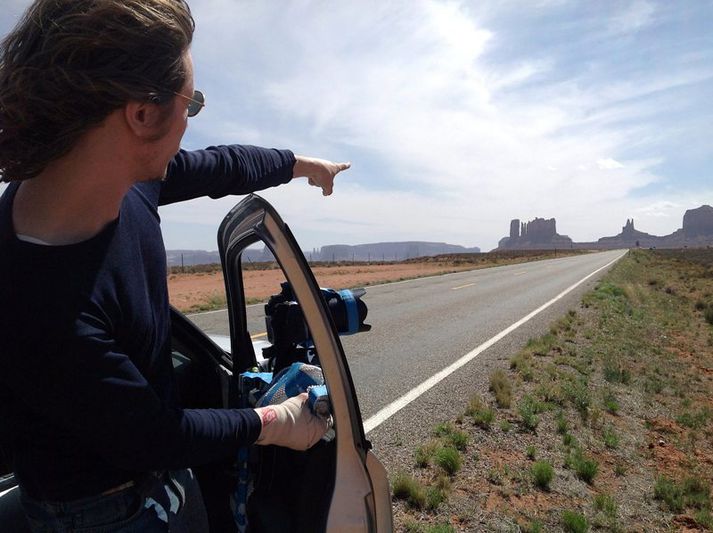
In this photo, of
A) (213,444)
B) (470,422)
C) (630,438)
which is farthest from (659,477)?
(213,444)

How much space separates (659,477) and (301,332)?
3.70 metres

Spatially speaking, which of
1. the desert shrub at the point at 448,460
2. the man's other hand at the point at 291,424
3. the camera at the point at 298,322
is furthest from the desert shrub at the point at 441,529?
the man's other hand at the point at 291,424

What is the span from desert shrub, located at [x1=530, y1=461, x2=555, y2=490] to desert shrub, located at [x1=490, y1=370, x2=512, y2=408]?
1446mm

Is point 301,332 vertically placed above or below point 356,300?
below

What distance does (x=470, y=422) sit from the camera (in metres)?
4.97

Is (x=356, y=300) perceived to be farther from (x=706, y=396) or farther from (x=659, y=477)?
(x=706, y=396)

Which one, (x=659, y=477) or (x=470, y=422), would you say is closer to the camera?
(x=659, y=477)

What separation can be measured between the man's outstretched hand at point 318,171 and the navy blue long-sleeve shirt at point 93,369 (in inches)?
29.2

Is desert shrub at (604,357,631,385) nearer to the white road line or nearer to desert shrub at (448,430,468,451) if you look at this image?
the white road line

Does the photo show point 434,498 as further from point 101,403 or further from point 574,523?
point 101,403

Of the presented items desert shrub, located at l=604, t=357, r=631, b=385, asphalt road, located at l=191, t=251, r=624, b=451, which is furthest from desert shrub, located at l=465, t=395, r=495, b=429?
desert shrub, located at l=604, t=357, r=631, b=385

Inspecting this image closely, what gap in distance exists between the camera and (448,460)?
4.03 metres

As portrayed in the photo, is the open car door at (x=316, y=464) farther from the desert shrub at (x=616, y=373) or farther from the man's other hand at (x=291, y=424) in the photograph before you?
the desert shrub at (x=616, y=373)

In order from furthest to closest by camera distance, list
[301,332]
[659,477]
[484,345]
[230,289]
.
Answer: [484,345] → [659,477] → [230,289] → [301,332]
